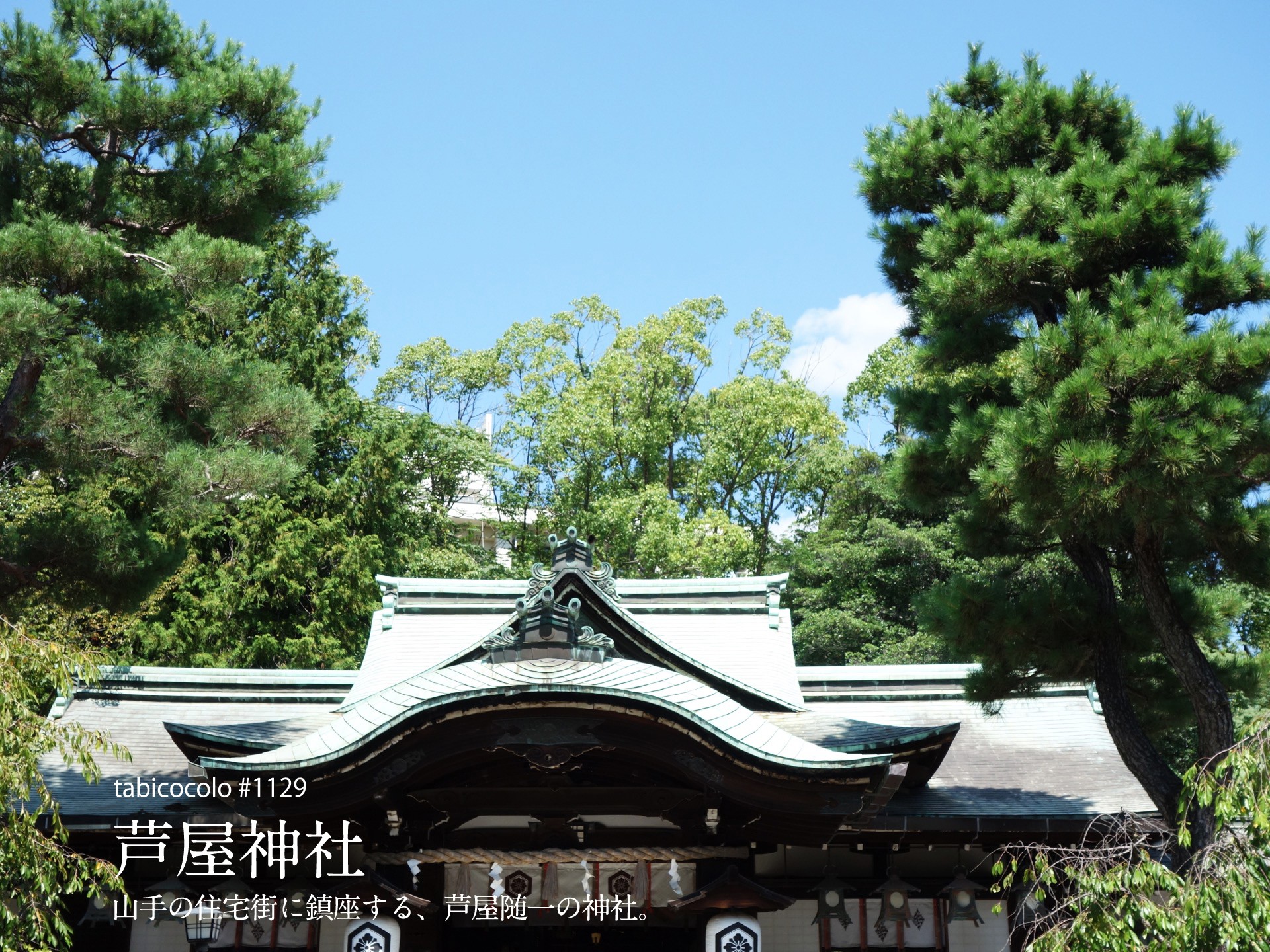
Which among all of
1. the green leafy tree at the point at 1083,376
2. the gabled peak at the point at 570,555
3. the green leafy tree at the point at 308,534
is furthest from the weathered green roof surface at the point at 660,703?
the green leafy tree at the point at 308,534

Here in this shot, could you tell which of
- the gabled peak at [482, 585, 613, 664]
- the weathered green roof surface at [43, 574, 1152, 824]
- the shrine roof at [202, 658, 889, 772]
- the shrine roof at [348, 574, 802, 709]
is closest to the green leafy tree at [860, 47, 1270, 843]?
the weathered green roof surface at [43, 574, 1152, 824]

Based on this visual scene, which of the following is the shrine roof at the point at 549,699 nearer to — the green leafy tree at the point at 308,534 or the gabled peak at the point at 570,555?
the gabled peak at the point at 570,555

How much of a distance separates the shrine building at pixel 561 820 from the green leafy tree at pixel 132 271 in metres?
2.02

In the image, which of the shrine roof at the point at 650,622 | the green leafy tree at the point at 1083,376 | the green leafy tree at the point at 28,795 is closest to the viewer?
the green leafy tree at the point at 28,795

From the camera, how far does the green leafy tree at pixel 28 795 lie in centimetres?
571

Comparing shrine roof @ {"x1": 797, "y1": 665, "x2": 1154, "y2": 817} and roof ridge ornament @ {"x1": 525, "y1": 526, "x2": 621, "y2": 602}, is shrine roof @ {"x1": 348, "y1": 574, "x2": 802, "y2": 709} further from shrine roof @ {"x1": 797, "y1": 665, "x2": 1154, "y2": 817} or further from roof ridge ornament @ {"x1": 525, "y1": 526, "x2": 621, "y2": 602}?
roof ridge ornament @ {"x1": 525, "y1": 526, "x2": 621, "y2": 602}

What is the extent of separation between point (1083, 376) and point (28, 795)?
22.3ft

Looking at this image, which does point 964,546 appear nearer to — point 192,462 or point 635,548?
point 192,462

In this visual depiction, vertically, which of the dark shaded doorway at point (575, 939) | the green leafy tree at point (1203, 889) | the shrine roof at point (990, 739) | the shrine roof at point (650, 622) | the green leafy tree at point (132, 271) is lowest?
the dark shaded doorway at point (575, 939)

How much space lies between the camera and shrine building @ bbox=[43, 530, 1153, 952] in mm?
7750

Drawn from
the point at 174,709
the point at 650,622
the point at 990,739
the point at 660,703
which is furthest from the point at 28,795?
the point at 990,739

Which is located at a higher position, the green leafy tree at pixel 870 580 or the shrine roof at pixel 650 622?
the green leafy tree at pixel 870 580

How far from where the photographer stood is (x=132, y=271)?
9.57 meters

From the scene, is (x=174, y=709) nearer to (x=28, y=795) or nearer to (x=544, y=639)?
(x=544, y=639)
